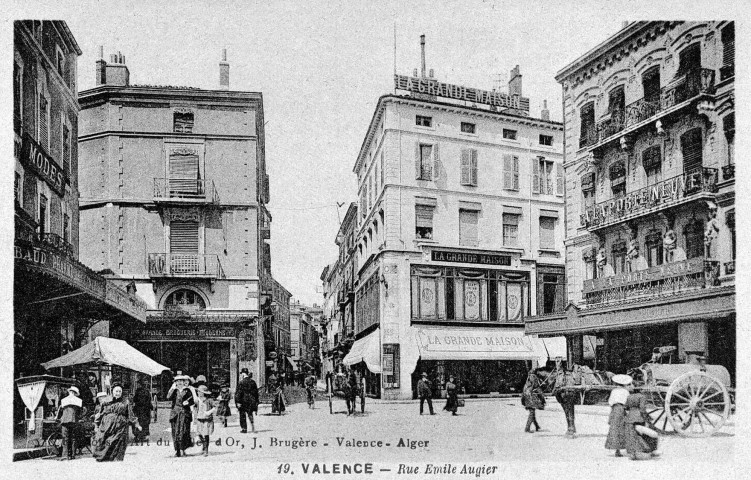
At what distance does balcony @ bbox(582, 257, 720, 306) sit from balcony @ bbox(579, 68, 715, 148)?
2.76 metres

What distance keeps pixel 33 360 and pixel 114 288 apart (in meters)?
2.09

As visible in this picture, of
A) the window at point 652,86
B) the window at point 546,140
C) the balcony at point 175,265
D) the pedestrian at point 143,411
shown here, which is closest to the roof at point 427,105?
the window at point 546,140

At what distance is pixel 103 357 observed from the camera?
1147cm

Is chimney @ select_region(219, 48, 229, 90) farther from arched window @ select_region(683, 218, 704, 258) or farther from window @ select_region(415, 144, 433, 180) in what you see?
arched window @ select_region(683, 218, 704, 258)

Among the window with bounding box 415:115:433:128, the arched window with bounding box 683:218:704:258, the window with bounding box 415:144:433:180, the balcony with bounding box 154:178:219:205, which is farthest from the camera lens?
Answer: the window with bounding box 415:115:433:128

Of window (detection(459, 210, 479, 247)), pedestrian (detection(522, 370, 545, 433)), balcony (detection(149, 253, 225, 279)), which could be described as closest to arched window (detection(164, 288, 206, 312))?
balcony (detection(149, 253, 225, 279))

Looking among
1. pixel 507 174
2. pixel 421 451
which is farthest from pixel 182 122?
pixel 421 451

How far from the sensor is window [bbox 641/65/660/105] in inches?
507

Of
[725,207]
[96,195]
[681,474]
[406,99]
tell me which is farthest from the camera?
[406,99]

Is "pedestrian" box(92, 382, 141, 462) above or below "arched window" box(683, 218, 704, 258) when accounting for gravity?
below

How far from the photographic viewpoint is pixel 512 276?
51.0 feet

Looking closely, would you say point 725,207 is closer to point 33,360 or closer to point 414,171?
point 414,171

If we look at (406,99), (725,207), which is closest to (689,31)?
(725,207)

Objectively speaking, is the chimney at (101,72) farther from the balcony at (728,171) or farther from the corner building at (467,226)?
the balcony at (728,171)
